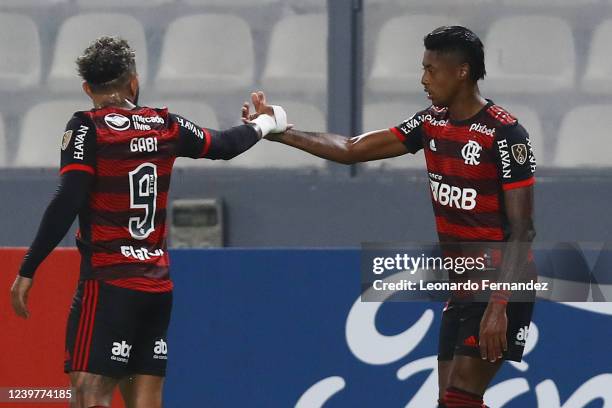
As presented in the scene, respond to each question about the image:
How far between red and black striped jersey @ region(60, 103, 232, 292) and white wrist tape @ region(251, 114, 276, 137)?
26.4 inches

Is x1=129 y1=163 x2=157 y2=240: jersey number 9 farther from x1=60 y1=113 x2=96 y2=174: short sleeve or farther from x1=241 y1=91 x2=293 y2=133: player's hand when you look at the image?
x1=241 y1=91 x2=293 y2=133: player's hand

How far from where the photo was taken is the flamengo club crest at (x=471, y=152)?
5.31m

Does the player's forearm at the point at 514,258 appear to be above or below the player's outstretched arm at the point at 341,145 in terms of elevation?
below

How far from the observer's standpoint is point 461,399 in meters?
5.29

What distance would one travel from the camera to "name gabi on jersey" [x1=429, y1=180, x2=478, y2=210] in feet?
17.6

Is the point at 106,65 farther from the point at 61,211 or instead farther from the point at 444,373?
the point at 444,373

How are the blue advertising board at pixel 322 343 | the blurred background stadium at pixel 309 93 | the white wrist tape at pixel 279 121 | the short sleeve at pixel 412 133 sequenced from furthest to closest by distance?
the blurred background stadium at pixel 309 93 < the blue advertising board at pixel 322 343 < the white wrist tape at pixel 279 121 < the short sleeve at pixel 412 133

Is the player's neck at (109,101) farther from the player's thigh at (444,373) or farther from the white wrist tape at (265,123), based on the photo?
the player's thigh at (444,373)

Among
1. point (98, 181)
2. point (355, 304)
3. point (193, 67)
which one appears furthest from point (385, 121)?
point (98, 181)

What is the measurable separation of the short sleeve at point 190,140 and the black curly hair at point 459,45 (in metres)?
1.03

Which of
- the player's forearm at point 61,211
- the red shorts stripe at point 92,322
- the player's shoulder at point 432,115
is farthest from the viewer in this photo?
the player's shoulder at point 432,115

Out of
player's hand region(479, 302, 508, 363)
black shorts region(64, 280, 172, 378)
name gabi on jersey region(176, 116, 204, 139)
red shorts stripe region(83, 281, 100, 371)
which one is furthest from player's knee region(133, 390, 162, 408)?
player's hand region(479, 302, 508, 363)

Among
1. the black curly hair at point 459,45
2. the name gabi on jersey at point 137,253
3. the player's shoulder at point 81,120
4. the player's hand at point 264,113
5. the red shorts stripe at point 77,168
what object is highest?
the black curly hair at point 459,45

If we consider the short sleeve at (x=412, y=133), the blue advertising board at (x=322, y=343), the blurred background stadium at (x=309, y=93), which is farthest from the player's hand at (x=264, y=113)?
the blurred background stadium at (x=309, y=93)
